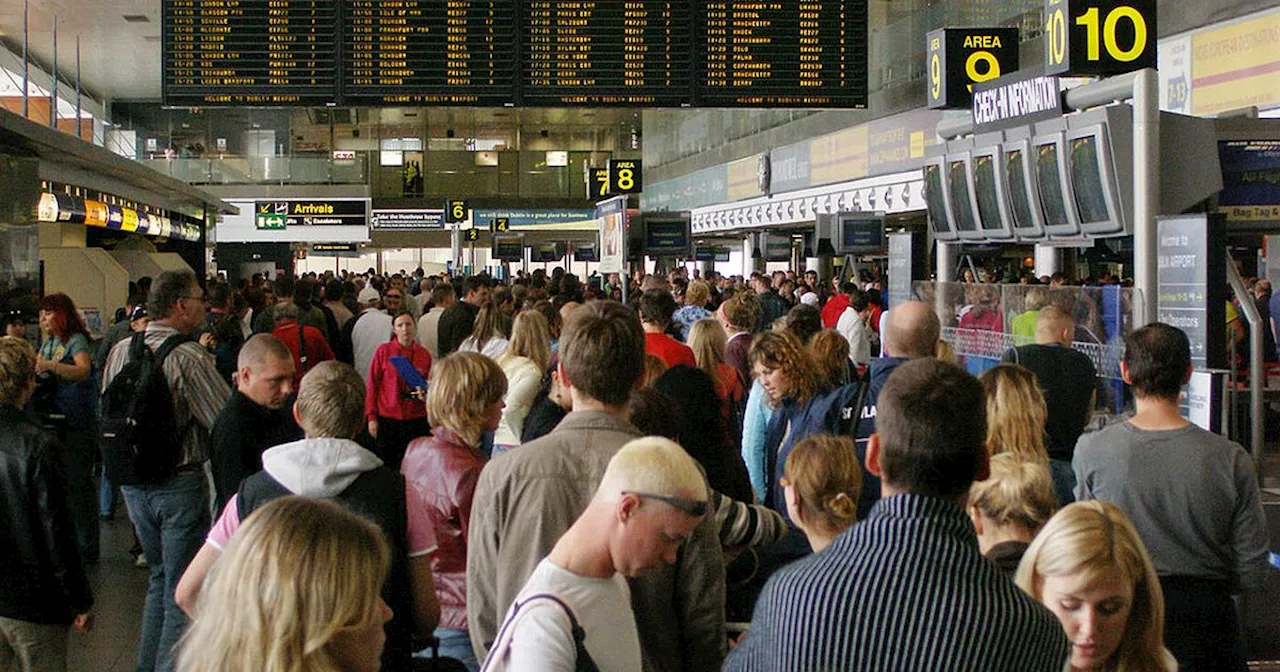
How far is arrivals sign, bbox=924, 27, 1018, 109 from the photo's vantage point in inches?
450

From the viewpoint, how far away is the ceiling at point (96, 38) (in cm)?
2195

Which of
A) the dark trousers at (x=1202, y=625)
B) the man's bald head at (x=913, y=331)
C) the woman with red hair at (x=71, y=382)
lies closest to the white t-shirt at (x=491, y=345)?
the woman with red hair at (x=71, y=382)

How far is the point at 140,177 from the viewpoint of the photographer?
749 inches

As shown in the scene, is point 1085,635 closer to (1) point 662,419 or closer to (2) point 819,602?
(2) point 819,602

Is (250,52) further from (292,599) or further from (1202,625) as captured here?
(292,599)

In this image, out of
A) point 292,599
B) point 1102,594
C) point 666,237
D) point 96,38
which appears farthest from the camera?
point 96,38

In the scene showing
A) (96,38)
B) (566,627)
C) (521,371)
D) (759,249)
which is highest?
(96,38)

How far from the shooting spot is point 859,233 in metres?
18.7

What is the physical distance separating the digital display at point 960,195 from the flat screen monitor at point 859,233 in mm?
8172

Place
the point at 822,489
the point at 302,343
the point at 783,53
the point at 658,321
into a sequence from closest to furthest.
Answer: the point at 822,489
the point at 658,321
the point at 302,343
the point at 783,53

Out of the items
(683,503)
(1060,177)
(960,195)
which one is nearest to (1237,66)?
(960,195)

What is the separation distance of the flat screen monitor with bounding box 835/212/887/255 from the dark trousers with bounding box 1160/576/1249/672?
1432 cm

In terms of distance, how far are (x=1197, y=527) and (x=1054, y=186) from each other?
184 inches

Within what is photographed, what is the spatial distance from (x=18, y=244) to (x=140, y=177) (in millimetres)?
6684
